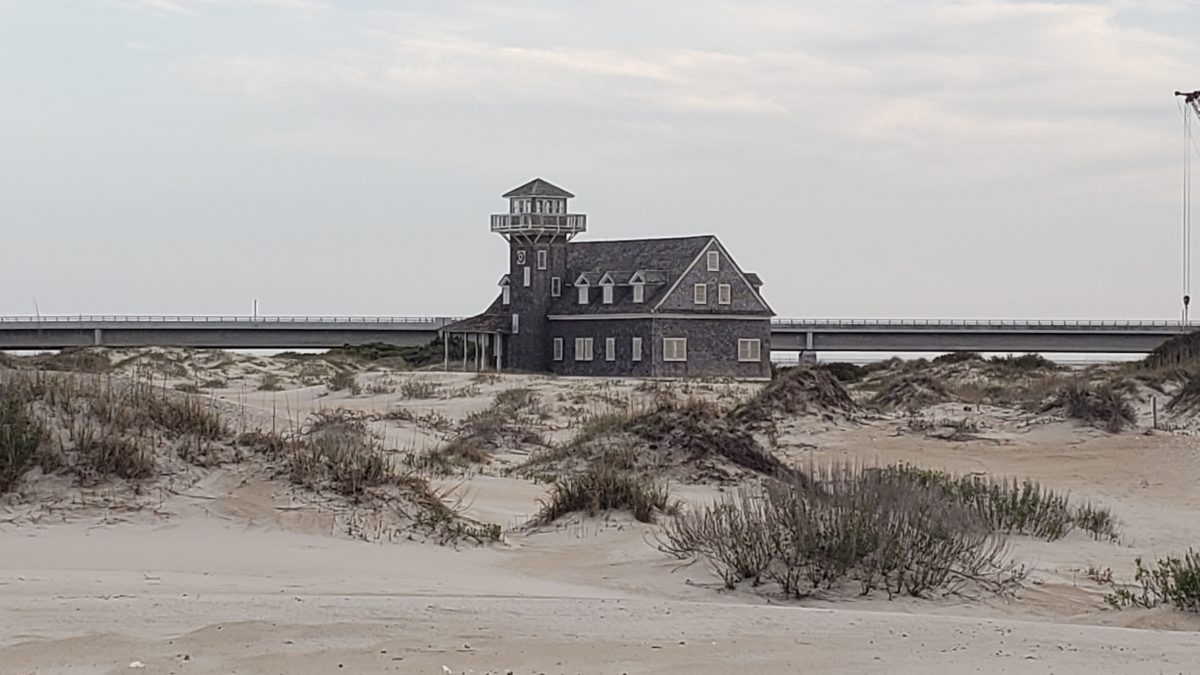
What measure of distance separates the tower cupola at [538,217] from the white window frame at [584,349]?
4.16 m

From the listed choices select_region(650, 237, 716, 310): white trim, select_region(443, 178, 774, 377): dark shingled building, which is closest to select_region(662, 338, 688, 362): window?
select_region(443, 178, 774, 377): dark shingled building

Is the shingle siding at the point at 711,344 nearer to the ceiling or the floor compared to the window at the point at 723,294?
nearer to the floor

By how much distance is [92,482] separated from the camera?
41.5ft

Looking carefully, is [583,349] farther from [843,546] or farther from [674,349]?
[843,546]

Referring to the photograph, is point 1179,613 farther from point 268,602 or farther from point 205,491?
point 205,491

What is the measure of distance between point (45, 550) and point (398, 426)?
14.0m

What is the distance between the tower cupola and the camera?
58.7 m

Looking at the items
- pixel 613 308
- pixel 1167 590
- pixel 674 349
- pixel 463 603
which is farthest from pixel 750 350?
pixel 463 603

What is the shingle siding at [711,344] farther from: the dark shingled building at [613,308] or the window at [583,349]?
the window at [583,349]

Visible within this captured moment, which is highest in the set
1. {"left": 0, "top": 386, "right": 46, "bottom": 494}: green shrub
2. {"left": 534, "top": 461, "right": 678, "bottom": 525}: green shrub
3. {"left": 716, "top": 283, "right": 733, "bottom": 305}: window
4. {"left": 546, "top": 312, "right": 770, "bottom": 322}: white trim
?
{"left": 716, "top": 283, "right": 733, "bottom": 305}: window

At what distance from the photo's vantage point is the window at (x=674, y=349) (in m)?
57.4

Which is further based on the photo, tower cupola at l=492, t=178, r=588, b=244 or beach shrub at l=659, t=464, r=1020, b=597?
tower cupola at l=492, t=178, r=588, b=244

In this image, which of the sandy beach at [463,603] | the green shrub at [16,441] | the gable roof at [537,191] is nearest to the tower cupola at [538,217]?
the gable roof at [537,191]

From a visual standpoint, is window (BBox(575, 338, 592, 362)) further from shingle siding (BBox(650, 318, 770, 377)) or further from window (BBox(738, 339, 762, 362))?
window (BBox(738, 339, 762, 362))
